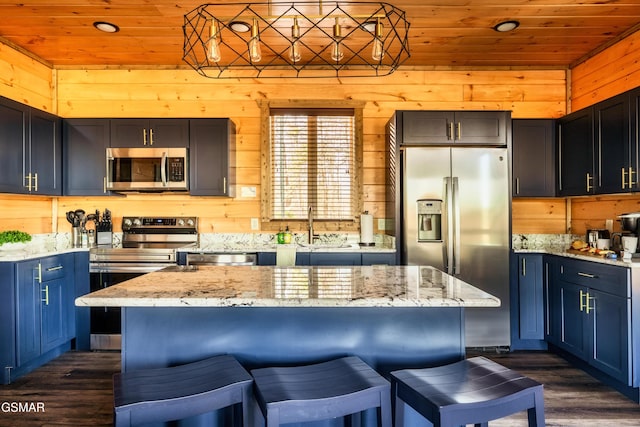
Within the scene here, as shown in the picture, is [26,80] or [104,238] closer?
[26,80]

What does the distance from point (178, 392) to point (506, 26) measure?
11.4 feet

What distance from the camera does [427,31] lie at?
335 centimetres

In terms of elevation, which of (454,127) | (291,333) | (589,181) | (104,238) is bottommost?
(291,333)

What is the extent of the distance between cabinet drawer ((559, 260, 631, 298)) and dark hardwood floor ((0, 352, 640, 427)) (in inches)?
27.3

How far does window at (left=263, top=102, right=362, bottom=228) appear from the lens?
4152 millimetres

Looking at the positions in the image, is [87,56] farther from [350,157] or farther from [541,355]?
[541,355]

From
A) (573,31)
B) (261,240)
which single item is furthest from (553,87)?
(261,240)

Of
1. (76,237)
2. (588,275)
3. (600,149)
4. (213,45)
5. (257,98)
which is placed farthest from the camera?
(257,98)

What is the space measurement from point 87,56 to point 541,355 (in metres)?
5.01

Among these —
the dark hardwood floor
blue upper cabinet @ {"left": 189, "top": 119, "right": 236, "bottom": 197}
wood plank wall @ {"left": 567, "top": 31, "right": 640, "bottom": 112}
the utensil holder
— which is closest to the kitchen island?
the dark hardwood floor

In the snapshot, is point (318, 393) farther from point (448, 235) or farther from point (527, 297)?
point (527, 297)

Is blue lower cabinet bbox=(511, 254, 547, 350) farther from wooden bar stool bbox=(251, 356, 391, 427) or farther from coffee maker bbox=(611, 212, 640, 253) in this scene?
wooden bar stool bbox=(251, 356, 391, 427)

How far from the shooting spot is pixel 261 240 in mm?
4148

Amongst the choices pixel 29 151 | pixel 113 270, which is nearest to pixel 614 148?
pixel 113 270
